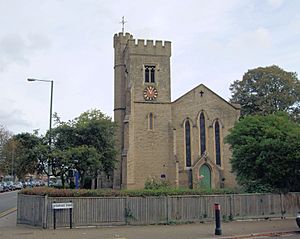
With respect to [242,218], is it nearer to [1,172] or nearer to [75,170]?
[75,170]

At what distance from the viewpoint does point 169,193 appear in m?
17.7

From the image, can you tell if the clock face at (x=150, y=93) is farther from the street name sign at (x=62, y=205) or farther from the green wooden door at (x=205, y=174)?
the street name sign at (x=62, y=205)

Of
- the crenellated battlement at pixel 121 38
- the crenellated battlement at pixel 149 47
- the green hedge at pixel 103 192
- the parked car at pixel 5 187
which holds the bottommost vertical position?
the parked car at pixel 5 187

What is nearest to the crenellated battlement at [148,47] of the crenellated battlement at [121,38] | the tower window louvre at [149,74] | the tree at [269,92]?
the tower window louvre at [149,74]

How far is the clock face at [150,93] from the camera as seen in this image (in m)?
42.4

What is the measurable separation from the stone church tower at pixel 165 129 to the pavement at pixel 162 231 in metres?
23.5

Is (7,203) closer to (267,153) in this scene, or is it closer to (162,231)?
(162,231)

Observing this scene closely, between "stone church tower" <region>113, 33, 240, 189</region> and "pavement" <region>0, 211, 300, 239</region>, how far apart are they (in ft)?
77.2

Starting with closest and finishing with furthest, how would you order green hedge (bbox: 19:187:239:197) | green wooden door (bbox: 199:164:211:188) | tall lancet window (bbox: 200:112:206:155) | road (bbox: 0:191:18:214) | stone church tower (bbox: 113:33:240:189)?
green hedge (bbox: 19:187:239:197) < road (bbox: 0:191:18:214) < stone church tower (bbox: 113:33:240:189) < green wooden door (bbox: 199:164:211:188) < tall lancet window (bbox: 200:112:206:155)

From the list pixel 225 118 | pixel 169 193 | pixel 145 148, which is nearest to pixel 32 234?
pixel 169 193

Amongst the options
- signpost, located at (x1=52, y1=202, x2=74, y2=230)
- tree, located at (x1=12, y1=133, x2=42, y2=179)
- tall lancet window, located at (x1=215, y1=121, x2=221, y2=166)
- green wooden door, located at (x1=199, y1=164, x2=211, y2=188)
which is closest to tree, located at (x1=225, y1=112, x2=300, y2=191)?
signpost, located at (x1=52, y1=202, x2=74, y2=230)

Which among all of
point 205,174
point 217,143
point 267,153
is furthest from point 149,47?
point 267,153

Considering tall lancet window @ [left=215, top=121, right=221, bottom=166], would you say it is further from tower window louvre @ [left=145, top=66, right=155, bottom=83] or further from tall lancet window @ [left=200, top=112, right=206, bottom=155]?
tower window louvre @ [left=145, top=66, right=155, bottom=83]

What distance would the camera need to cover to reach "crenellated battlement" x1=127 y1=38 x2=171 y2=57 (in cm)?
4344
